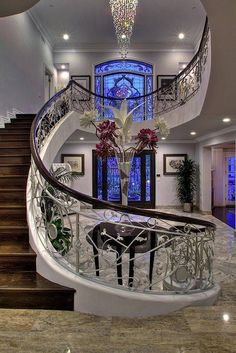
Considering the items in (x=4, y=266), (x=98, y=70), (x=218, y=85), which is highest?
(x=98, y=70)

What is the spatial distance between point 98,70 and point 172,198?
5.88m

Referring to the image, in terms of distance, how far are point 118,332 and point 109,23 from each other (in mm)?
9466

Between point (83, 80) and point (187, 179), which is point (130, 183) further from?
point (83, 80)

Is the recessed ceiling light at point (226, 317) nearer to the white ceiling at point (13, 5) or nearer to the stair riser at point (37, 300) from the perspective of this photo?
the stair riser at point (37, 300)

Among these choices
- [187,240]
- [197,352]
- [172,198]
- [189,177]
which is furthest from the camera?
[172,198]

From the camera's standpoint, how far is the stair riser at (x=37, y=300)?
Answer: 249cm

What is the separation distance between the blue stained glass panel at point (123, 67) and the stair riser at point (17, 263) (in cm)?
952

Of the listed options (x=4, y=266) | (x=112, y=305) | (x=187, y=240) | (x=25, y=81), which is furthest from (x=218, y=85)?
(x=25, y=81)

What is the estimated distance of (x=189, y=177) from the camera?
10.3 m

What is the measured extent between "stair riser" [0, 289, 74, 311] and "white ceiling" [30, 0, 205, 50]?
26.8 feet

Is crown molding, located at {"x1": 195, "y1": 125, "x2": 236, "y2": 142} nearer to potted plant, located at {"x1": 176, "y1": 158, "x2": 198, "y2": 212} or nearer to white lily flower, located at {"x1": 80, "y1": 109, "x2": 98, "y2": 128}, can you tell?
potted plant, located at {"x1": 176, "y1": 158, "x2": 198, "y2": 212}

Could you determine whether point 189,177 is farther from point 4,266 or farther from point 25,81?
point 4,266

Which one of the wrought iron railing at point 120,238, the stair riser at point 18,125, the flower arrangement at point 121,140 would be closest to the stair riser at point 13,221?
the wrought iron railing at point 120,238

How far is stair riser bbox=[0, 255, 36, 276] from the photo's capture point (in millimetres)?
2861
